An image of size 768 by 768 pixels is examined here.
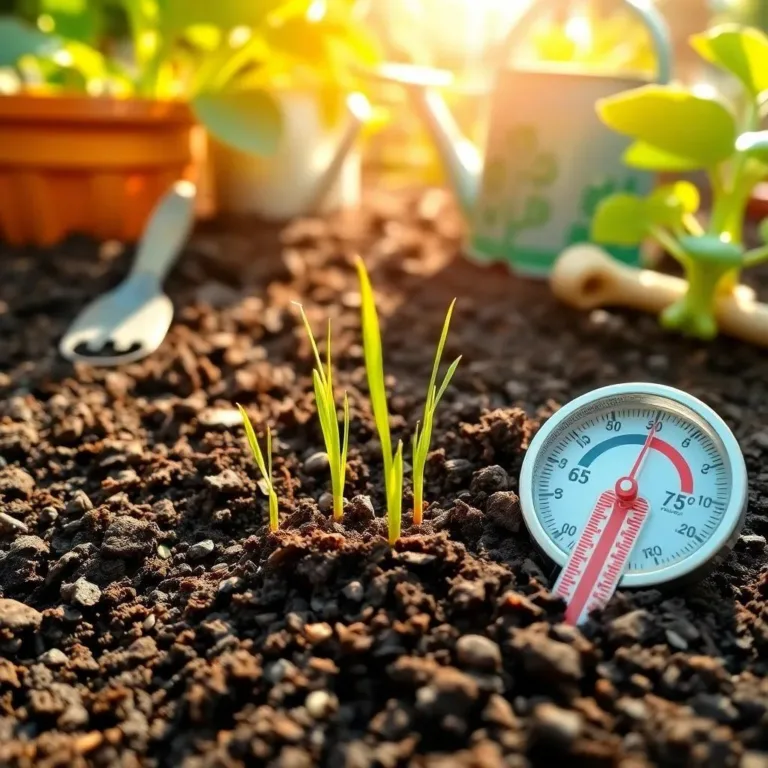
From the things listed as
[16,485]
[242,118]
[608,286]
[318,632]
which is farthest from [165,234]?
[318,632]

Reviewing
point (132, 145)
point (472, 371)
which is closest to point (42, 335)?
point (132, 145)

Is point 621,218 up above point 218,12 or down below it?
below

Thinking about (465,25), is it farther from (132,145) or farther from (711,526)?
(711,526)

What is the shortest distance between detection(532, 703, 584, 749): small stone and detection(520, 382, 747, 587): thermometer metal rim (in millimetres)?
167

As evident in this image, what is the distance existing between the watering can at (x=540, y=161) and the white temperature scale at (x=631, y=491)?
872 millimetres

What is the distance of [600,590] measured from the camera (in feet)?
2.23

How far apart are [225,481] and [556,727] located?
488mm

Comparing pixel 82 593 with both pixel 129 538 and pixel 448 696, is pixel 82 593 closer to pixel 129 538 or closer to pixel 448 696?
pixel 129 538

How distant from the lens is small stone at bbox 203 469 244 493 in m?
0.91

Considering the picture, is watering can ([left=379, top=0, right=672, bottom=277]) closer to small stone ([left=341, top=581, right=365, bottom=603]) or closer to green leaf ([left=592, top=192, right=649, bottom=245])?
green leaf ([left=592, top=192, right=649, bottom=245])

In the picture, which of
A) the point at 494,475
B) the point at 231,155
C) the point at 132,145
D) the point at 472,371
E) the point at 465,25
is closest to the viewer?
the point at 494,475

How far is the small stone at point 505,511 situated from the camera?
78cm

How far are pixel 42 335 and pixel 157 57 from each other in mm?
745

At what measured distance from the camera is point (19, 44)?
1551 mm
